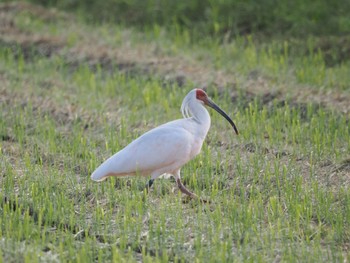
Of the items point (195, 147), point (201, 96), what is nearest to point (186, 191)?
point (195, 147)

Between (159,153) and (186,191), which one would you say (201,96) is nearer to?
(159,153)

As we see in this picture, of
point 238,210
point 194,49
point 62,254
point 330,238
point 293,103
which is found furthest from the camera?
point 194,49

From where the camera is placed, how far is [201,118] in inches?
301

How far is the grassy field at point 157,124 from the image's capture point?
6293 mm

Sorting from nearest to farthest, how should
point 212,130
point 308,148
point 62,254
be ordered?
1. point 62,254
2. point 308,148
3. point 212,130

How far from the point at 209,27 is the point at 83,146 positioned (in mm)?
6247

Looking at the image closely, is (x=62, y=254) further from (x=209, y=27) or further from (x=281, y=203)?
(x=209, y=27)

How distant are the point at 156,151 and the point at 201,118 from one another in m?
0.59

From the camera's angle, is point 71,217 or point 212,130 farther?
point 212,130

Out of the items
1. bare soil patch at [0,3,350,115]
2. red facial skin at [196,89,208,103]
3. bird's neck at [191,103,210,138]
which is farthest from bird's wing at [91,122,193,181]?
bare soil patch at [0,3,350,115]

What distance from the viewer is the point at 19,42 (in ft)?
45.0

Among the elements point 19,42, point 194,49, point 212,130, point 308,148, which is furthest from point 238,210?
point 19,42

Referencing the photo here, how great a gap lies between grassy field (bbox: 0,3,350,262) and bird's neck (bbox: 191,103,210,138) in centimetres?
49

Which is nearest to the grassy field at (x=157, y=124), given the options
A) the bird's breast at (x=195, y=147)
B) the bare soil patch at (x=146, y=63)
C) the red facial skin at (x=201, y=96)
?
the bare soil patch at (x=146, y=63)
